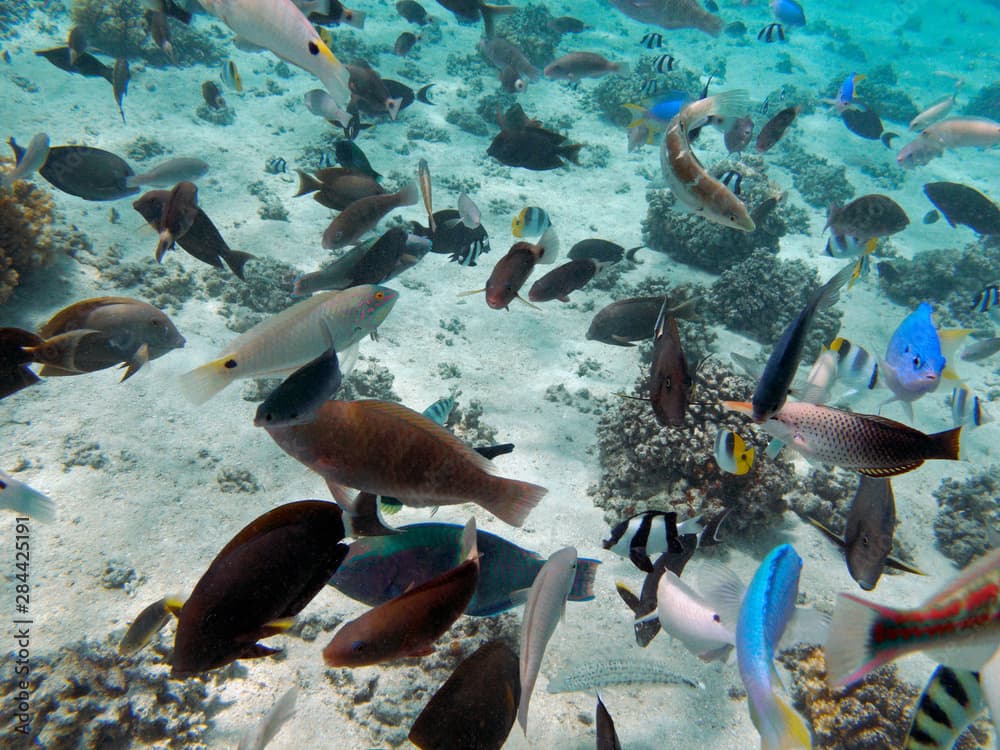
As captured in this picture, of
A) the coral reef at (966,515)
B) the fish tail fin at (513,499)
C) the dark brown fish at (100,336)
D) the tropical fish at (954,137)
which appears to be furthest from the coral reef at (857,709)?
the tropical fish at (954,137)

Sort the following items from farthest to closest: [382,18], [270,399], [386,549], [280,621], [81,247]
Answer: [382,18]
[81,247]
[386,549]
[270,399]
[280,621]

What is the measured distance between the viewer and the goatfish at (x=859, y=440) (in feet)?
5.83

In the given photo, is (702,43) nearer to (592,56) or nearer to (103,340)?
(592,56)

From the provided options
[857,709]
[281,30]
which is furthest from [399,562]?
[857,709]

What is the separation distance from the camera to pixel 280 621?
5.06ft

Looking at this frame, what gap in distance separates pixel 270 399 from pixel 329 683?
2424 millimetres

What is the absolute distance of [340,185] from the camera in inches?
185

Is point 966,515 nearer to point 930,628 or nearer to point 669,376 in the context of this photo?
point 669,376

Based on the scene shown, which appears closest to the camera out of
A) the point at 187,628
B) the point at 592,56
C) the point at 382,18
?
the point at 187,628

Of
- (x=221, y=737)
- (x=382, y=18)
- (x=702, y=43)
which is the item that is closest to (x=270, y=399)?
(x=221, y=737)

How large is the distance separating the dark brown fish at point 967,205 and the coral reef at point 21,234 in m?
12.9

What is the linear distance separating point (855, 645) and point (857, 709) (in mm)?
3026

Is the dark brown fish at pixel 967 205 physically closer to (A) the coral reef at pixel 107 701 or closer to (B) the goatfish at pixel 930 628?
(B) the goatfish at pixel 930 628

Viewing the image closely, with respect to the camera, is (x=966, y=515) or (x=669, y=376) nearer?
(x=669, y=376)
